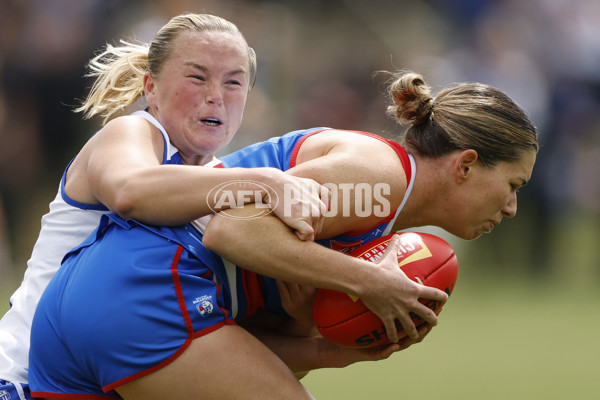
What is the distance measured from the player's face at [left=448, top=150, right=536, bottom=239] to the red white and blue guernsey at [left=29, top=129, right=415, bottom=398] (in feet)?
3.14

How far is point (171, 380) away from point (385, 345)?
2.82 feet

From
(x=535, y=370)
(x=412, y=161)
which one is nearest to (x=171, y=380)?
(x=412, y=161)

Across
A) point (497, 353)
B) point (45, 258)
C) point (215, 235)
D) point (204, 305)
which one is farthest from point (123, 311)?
point (497, 353)

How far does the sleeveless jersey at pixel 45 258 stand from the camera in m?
3.14

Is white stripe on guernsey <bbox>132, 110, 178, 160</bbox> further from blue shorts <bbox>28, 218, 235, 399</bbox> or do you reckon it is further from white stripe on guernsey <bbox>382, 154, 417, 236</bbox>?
white stripe on guernsey <bbox>382, 154, 417, 236</bbox>

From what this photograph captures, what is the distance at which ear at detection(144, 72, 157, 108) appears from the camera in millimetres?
3531

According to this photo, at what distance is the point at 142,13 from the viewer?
29.4ft

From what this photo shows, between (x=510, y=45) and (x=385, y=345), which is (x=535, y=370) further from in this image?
(x=510, y=45)

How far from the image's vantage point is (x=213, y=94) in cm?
340

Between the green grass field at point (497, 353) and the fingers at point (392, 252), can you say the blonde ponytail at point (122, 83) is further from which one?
the green grass field at point (497, 353)

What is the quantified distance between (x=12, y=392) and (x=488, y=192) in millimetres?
1914

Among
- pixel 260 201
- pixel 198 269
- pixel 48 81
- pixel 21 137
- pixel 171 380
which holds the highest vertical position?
pixel 260 201

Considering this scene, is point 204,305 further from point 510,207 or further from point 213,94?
point 510,207

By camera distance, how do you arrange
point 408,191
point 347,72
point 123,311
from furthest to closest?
point 347,72, point 408,191, point 123,311
